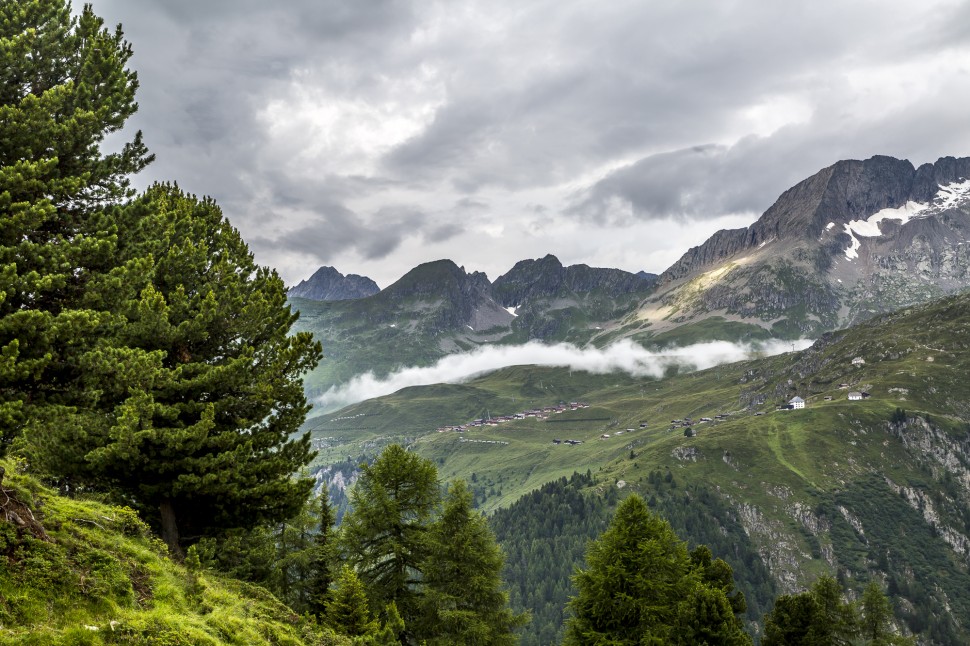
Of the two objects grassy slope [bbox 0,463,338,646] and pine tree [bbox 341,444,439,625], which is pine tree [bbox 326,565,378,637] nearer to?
grassy slope [bbox 0,463,338,646]

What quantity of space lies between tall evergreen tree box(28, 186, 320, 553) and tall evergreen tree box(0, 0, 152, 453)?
47.2 inches

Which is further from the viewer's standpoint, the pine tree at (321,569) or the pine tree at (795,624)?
the pine tree at (795,624)

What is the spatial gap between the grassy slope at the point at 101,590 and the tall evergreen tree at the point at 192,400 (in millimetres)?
3839

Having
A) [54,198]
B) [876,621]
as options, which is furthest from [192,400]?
[876,621]

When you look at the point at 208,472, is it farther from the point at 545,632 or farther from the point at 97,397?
the point at 545,632

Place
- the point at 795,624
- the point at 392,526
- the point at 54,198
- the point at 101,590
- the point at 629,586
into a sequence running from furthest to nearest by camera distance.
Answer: the point at 795,624
the point at 629,586
the point at 392,526
the point at 54,198
the point at 101,590

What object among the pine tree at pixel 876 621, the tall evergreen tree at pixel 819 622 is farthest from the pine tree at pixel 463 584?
the pine tree at pixel 876 621

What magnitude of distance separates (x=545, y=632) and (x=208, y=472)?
208325 millimetres

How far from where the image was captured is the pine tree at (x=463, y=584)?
2698 centimetres

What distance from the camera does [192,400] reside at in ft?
73.8

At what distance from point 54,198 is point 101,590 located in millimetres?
14284

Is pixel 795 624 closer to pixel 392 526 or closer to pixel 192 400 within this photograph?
pixel 392 526

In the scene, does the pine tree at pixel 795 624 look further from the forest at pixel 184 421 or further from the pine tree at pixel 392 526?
the pine tree at pixel 392 526

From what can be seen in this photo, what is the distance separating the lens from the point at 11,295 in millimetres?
16625
